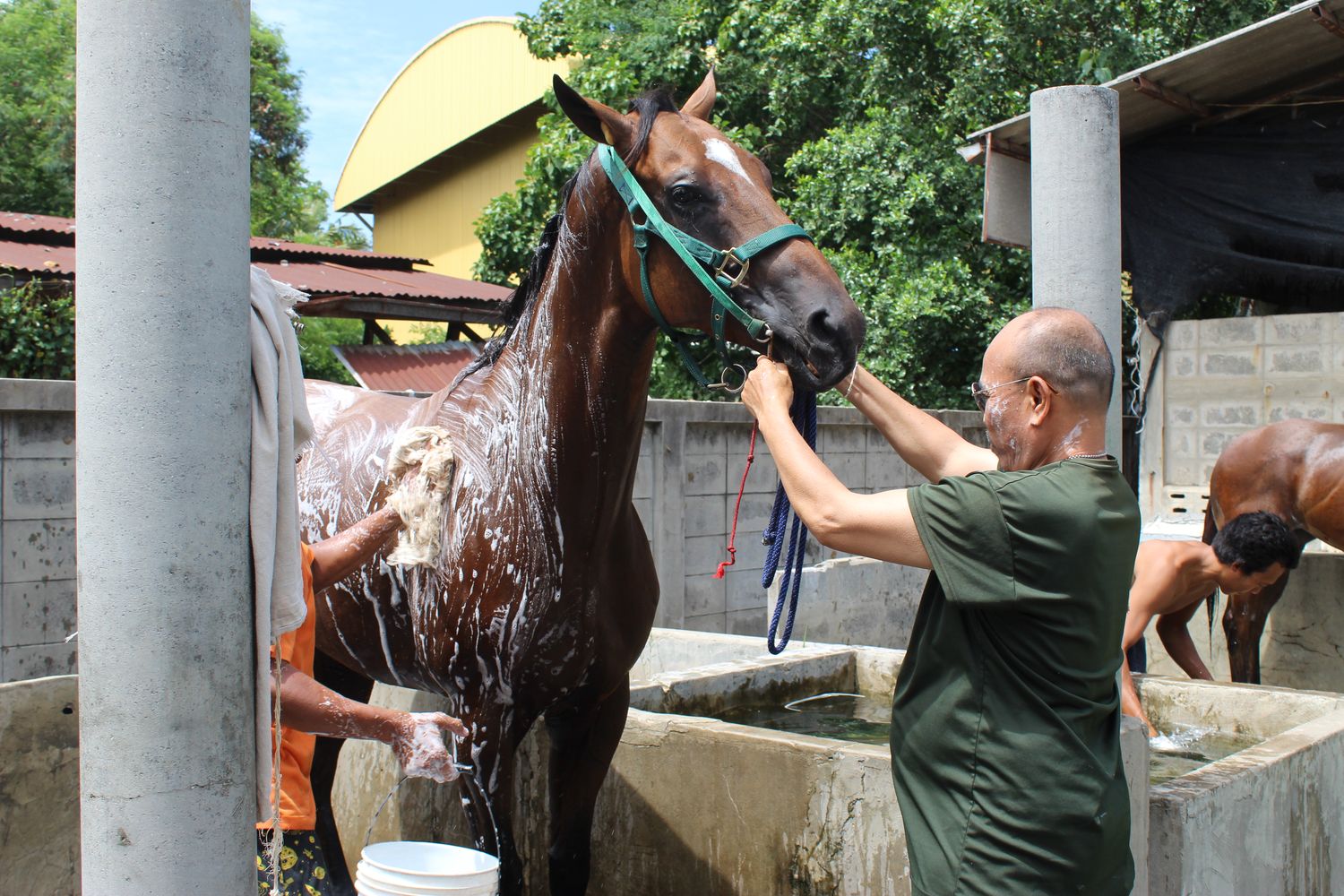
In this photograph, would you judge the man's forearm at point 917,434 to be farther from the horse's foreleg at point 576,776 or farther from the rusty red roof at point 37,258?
the rusty red roof at point 37,258

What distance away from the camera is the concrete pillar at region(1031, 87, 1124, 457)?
300cm

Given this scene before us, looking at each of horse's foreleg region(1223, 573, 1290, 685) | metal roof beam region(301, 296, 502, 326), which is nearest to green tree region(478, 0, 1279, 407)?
metal roof beam region(301, 296, 502, 326)

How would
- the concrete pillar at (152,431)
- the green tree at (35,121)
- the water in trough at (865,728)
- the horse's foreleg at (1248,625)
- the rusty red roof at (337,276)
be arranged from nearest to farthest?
the concrete pillar at (152,431) < the water in trough at (865,728) < the horse's foreleg at (1248,625) < the rusty red roof at (337,276) < the green tree at (35,121)

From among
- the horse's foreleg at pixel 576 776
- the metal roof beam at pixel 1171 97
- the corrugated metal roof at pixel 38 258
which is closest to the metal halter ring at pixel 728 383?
the horse's foreleg at pixel 576 776

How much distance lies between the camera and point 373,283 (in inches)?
489

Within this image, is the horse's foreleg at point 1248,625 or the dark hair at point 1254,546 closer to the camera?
the dark hair at point 1254,546

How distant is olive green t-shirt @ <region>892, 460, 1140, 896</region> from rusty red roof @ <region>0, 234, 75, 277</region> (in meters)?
9.16

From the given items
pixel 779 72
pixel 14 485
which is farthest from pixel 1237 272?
pixel 14 485

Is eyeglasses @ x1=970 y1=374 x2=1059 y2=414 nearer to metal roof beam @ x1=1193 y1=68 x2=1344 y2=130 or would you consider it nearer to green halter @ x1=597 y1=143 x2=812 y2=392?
green halter @ x1=597 y1=143 x2=812 y2=392

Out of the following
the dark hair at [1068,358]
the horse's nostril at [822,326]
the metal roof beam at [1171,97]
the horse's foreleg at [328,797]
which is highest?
the metal roof beam at [1171,97]

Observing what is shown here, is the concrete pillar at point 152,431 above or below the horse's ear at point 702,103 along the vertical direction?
below

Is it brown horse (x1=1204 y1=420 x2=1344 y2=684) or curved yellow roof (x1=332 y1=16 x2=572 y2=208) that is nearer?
brown horse (x1=1204 y1=420 x2=1344 y2=684)

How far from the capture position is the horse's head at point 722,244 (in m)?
2.52

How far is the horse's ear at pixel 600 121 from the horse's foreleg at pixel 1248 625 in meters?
6.03
